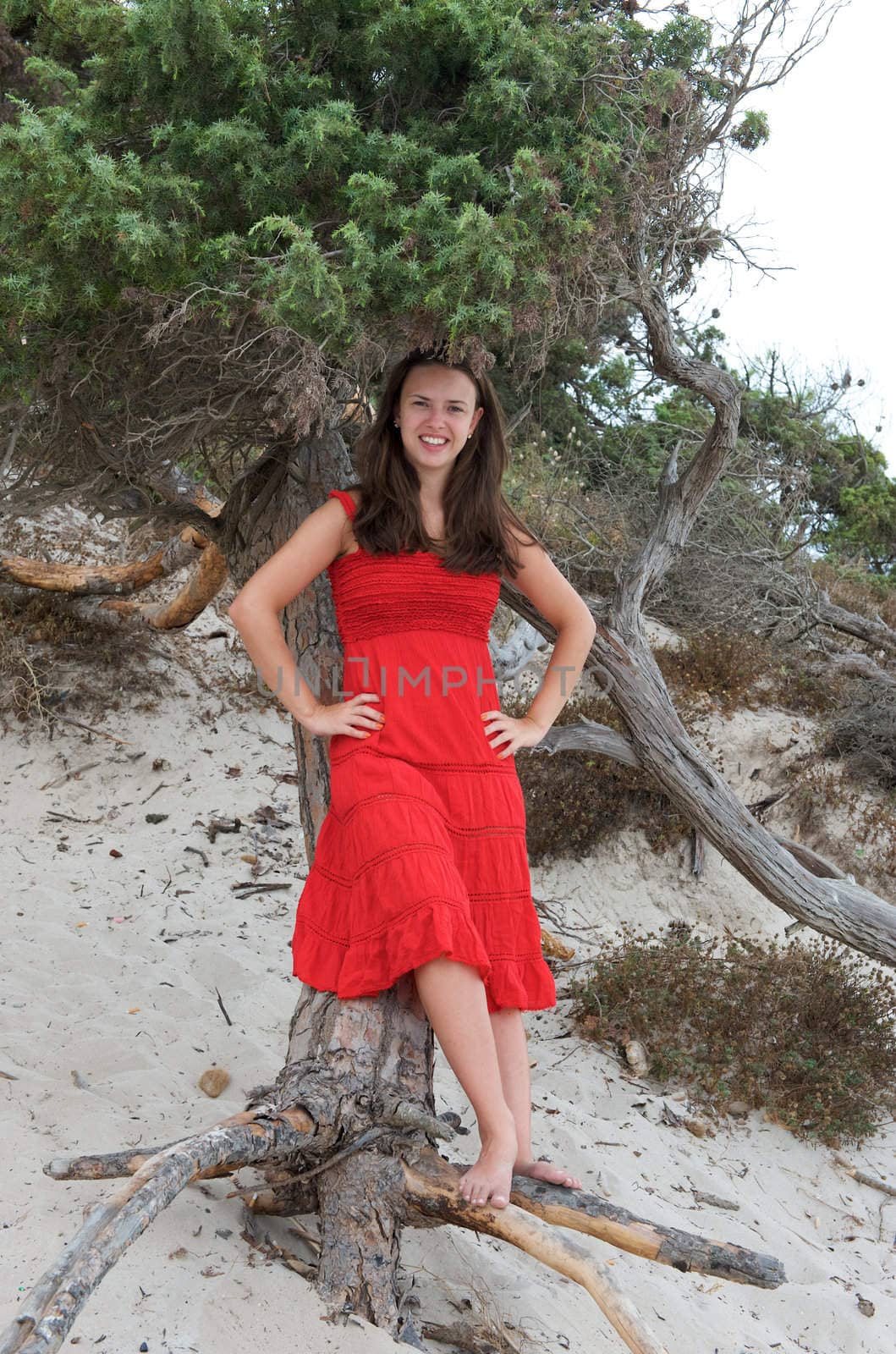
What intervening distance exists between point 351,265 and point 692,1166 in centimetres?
360

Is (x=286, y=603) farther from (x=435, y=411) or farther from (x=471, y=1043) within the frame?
(x=471, y=1043)

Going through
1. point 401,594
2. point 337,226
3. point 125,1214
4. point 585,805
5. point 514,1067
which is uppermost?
point 337,226

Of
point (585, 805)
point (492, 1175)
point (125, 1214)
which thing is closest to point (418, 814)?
point (492, 1175)

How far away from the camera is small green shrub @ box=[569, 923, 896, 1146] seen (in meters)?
4.59

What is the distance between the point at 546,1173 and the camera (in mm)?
2734

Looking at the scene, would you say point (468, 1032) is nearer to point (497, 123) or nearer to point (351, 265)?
point (351, 265)

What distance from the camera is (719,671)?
24.4 ft

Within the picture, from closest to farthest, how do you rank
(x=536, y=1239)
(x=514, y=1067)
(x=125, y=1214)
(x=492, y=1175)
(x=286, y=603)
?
(x=125, y=1214) → (x=536, y=1239) → (x=492, y=1175) → (x=514, y=1067) → (x=286, y=603)

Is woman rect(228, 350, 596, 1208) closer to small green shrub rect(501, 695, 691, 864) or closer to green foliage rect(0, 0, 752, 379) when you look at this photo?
green foliage rect(0, 0, 752, 379)

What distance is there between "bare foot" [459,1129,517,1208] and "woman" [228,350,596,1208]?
9cm

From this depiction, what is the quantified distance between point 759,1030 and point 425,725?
2749 mm

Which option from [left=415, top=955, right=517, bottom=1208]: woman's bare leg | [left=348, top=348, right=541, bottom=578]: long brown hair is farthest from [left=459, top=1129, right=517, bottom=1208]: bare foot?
[left=348, top=348, right=541, bottom=578]: long brown hair

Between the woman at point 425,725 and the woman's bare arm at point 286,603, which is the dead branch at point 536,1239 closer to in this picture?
the woman at point 425,725

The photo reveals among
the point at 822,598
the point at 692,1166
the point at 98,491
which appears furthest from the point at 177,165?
the point at 822,598
